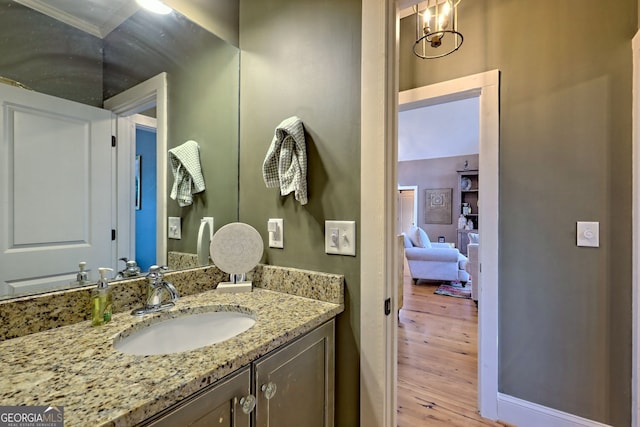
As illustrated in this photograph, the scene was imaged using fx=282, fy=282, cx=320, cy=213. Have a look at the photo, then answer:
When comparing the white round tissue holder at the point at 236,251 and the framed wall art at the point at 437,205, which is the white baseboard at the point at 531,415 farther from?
the framed wall art at the point at 437,205

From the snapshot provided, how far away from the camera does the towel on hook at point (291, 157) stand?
3.66 ft

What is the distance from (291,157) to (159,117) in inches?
24.9

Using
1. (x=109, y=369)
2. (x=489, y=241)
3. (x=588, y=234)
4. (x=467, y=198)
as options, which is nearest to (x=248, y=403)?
(x=109, y=369)

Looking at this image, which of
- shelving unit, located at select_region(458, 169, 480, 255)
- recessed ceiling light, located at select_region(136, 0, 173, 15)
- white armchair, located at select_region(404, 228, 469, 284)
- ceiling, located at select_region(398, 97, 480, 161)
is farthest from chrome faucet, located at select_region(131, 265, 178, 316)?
shelving unit, located at select_region(458, 169, 480, 255)

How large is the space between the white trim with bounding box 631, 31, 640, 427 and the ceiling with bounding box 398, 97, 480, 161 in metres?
3.53

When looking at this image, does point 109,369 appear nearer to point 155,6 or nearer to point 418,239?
point 155,6

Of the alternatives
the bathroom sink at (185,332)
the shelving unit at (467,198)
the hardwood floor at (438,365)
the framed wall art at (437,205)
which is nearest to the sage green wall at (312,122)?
the bathroom sink at (185,332)

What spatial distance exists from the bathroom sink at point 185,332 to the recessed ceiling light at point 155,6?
1.20 m

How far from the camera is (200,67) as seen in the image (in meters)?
1.36

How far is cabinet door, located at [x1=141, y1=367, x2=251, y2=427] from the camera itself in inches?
21.7

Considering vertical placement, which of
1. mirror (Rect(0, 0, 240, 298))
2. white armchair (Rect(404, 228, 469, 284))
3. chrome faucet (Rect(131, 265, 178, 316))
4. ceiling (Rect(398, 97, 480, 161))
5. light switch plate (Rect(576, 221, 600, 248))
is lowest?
white armchair (Rect(404, 228, 469, 284))

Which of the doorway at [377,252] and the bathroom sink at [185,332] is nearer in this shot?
the bathroom sink at [185,332]

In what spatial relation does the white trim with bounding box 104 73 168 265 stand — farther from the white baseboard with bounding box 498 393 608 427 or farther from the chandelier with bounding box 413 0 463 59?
the white baseboard with bounding box 498 393 608 427

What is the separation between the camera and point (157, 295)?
0.99 m
